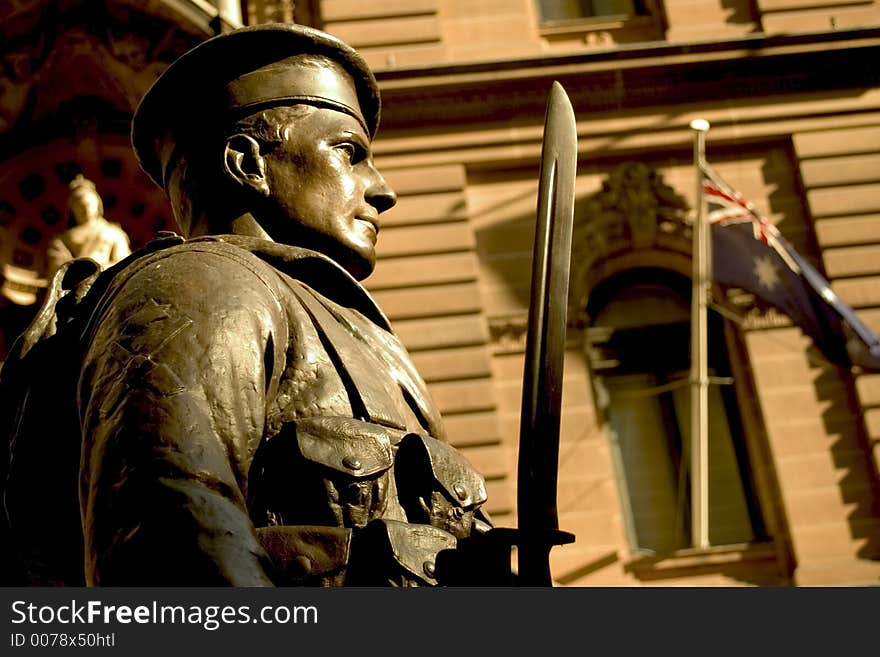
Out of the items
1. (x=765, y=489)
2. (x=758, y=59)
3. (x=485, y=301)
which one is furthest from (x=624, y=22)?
(x=765, y=489)

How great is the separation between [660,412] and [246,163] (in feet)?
34.8

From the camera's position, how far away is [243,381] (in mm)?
2082

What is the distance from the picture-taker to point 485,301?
43.1ft

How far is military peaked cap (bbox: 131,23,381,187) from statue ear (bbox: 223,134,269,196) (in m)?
0.06

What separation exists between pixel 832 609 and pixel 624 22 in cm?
1322

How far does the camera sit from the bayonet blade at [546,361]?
2080 mm

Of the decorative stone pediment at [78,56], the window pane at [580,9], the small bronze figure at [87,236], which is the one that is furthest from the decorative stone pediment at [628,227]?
the small bronze figure at [87,236]

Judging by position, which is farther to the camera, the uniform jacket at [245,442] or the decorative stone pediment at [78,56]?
the decorative stone pediment at [78,56]

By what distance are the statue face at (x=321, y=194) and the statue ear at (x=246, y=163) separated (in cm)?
2

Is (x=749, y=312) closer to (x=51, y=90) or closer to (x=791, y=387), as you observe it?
(x=791, y=387)

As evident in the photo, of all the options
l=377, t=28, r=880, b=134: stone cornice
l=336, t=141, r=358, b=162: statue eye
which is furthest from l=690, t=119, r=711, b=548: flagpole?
l=336, t=141, r=358, b=162: statue eye

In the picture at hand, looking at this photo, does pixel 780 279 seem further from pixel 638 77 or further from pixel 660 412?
pixel 638 77

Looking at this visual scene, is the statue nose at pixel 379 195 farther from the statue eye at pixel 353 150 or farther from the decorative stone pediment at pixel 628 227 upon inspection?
the decorative stone pediment at pixel 628 227

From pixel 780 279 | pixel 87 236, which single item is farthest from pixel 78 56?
pixel 780 279
